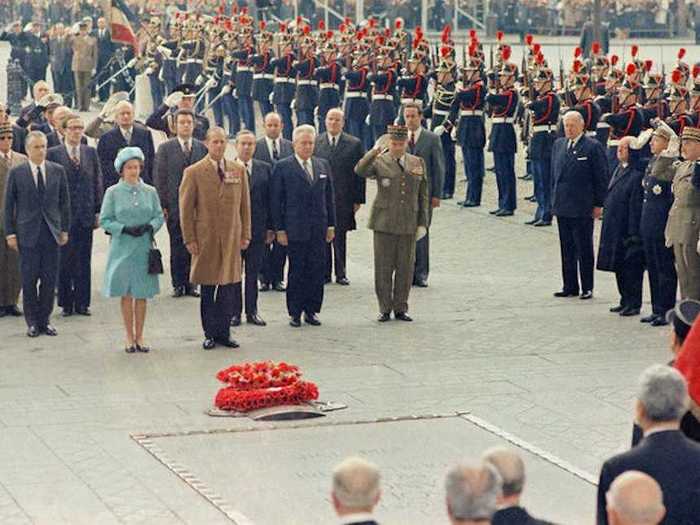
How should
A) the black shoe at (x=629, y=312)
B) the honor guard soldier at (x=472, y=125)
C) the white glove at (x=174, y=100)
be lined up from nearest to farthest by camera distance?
the black shoe at (x=629, y=312) → the white glove at (x=174, y=100) → the honor guard soldier at (x=472, y=125)

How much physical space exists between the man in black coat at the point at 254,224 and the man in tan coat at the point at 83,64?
24.1m

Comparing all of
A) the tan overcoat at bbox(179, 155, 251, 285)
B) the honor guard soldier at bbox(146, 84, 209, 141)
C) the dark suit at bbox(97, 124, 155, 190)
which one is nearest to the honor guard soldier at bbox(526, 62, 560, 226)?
the honor guard soldier at bbox(146, 84, 209, 141)

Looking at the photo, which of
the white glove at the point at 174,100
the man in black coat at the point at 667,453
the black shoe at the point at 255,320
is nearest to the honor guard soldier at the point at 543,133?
the white glove at the point at 174,100

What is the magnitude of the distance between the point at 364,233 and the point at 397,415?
9.29m

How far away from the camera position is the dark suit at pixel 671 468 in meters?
7.17

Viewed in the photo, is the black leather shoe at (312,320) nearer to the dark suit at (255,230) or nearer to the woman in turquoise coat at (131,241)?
the dark suit at (255,230)

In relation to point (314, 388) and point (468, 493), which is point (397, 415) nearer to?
point (314, 388)

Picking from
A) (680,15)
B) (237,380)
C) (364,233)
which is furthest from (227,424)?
(680,15)

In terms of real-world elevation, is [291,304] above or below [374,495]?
below

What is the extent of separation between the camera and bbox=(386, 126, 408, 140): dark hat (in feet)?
53.1

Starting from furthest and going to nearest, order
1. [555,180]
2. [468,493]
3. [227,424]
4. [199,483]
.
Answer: [555,180], [227,424], [199,483], [468,493]

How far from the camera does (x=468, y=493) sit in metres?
6.23

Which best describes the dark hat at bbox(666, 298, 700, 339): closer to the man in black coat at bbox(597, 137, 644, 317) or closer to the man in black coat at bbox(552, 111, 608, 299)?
the man in black coat at bbox(597, 137, 644, 317)

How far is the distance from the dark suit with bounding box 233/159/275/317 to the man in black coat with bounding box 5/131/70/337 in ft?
4.94
